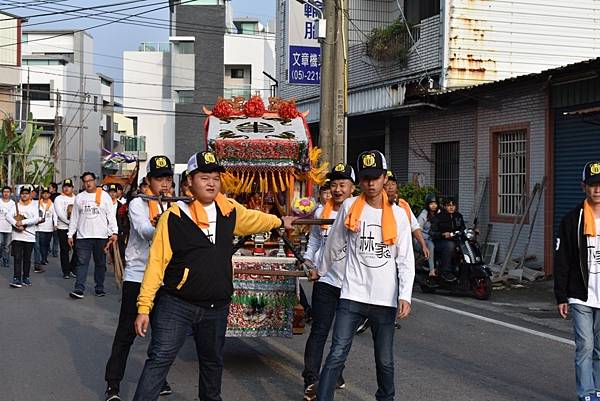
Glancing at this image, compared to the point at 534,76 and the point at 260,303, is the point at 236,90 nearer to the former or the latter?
the point at 534,76

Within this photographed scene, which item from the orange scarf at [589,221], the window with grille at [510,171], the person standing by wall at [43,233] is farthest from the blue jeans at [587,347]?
the person standing by wall at [43,233]

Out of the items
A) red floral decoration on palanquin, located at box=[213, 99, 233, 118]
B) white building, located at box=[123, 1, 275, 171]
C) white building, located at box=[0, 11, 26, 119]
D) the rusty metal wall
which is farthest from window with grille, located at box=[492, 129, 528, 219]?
white building, located at box=[123, 1, 275, 171]

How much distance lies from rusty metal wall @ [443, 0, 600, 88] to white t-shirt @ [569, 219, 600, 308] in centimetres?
1345

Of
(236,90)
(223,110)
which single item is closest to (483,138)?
(223,110)

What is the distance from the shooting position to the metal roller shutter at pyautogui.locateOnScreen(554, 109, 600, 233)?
51.3 feet

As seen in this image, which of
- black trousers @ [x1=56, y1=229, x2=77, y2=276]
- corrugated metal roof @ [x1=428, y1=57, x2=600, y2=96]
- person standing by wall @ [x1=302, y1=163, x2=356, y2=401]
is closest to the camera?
person standing by wall @ [x1=302, y1=163, x2=356, y2=401]

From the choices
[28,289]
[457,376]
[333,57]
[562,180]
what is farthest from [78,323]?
[562,180]

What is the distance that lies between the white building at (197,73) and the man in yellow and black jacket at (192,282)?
1979 inches

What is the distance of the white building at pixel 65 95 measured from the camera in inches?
2092

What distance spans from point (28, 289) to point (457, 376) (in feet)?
30.1

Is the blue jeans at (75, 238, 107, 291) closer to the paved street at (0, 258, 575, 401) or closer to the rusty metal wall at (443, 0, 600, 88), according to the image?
the paved street at (0, 258, 575, 401)

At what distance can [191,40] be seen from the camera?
187 feet

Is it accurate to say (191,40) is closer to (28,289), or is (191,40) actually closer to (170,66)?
(170,66)

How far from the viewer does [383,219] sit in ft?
19.2
